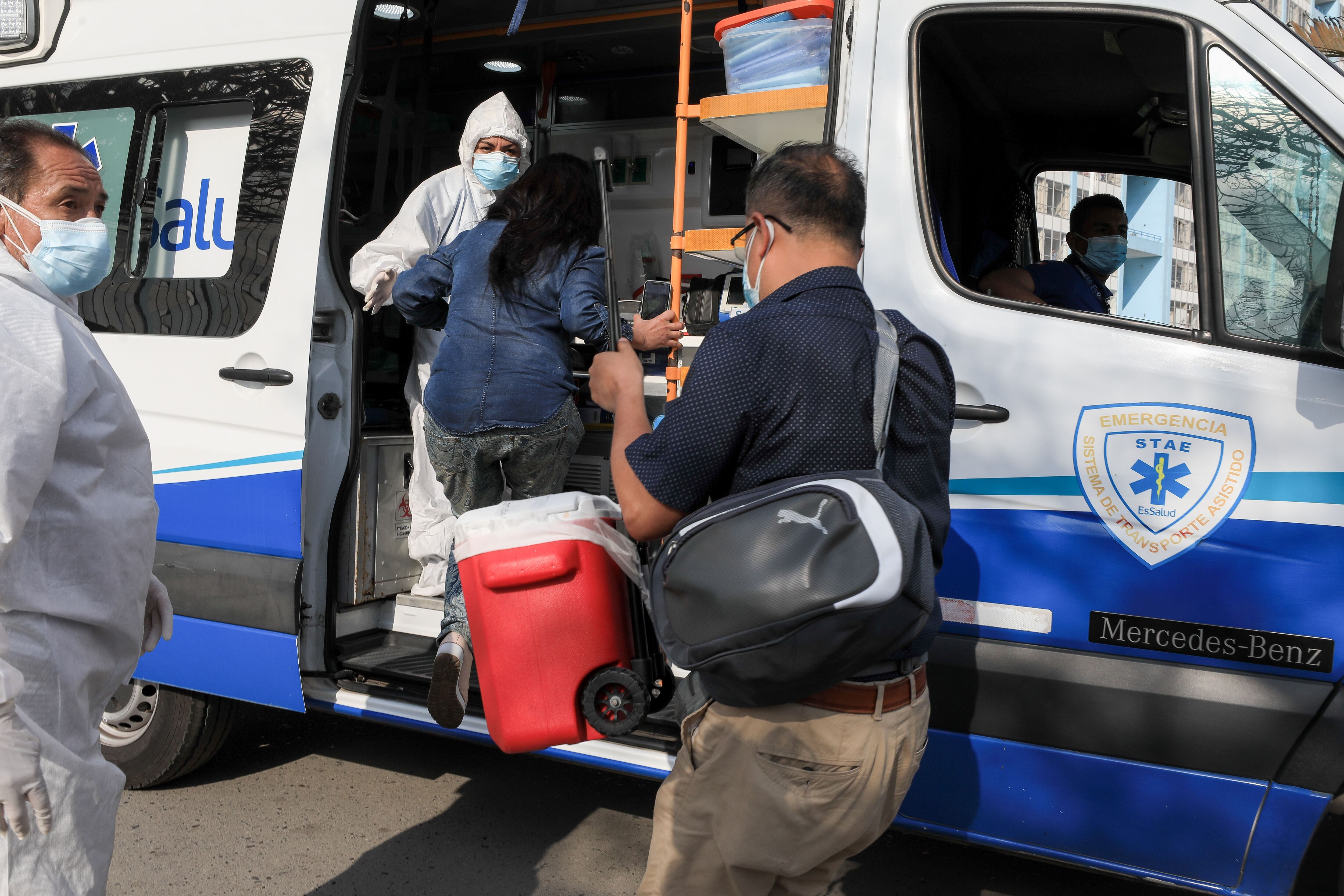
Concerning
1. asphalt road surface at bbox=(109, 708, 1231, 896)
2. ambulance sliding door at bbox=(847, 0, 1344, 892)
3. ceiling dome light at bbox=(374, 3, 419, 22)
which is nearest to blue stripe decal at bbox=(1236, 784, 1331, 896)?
ambulance sliding door at bbox=(847, 0, 1344, 892)

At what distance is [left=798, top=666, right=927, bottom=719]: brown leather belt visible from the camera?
1.63 meters

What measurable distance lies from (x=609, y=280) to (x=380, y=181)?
1.77 meters

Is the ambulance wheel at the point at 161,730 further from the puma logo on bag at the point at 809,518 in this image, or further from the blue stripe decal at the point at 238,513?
the puma logo on bag at the point at 809,518

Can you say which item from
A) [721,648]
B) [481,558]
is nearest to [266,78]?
[481,558]

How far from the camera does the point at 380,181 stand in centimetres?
415

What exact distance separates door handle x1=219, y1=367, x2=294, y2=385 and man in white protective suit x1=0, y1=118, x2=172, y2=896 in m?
1.01

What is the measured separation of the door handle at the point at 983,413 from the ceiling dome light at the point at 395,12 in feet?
8.30

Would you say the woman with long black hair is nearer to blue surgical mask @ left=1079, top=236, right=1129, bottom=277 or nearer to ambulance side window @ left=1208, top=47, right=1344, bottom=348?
blue surgical mask @ left=1079, top=236, right=1129, bottom=277

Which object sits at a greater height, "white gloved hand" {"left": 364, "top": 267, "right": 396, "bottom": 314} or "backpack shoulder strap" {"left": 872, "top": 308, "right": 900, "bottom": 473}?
"white gloved hand" {"left": 364, "top": 267, "right": 396, "bottom": 314}

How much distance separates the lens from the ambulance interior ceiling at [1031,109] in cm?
256

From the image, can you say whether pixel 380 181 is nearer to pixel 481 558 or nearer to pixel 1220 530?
pixel 481 558

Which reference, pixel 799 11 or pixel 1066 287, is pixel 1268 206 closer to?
pixel 1066 287

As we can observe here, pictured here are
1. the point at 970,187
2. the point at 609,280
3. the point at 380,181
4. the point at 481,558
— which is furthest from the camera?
the point at 380,181

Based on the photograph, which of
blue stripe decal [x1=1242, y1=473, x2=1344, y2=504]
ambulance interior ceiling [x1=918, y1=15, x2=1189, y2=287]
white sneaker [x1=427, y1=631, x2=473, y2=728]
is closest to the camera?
blue stripe decal [x1=1242, y1=473, x2=1344, y2=504]
